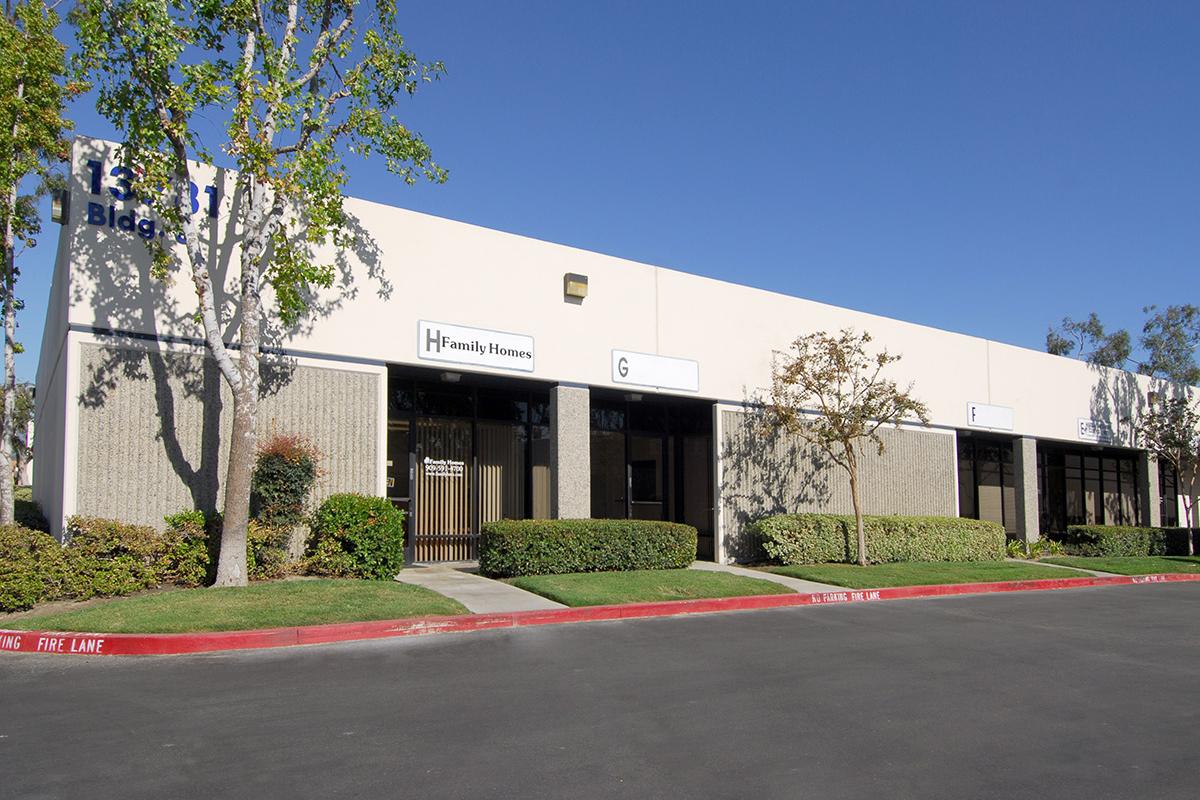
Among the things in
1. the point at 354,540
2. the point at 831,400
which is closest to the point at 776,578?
the point at 831,400

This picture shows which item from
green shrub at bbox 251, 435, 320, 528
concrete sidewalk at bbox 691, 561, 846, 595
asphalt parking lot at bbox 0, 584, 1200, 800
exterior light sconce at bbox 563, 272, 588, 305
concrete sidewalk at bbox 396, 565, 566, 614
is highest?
exterior light sconce at bbox 563, 272, 588, 305

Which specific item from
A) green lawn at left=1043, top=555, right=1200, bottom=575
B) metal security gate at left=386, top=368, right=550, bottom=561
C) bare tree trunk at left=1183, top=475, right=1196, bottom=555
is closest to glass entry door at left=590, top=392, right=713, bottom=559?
metal security gate at left=386, top=368, right=550, bottom=561

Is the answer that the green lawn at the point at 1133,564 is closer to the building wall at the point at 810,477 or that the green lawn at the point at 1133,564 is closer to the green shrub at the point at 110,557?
the building wall at the point at 810,477

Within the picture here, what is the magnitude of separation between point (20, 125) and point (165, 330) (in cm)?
393

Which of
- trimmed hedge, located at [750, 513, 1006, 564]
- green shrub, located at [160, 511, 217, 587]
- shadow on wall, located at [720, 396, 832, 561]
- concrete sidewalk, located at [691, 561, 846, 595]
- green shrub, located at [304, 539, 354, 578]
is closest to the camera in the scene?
green shrub, located at [160, 511, 217, 587]

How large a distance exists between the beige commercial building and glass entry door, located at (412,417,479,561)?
39mm

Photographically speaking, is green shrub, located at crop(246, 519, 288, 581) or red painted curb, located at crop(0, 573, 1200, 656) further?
green shrub, located at crop(246, 519, 288, 581)

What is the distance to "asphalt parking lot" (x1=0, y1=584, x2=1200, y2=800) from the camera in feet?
17.3

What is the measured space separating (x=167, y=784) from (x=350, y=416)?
981cm

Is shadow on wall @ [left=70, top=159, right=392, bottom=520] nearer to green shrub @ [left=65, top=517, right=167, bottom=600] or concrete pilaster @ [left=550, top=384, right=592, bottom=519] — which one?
green shrub @ [left=65, top=517, right=167, bottom=600]

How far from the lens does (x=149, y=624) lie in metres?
9.49

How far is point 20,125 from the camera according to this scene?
44.9 ft

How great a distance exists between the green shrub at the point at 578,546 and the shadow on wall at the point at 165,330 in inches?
164

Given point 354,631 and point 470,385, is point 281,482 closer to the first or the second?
point 354,631
